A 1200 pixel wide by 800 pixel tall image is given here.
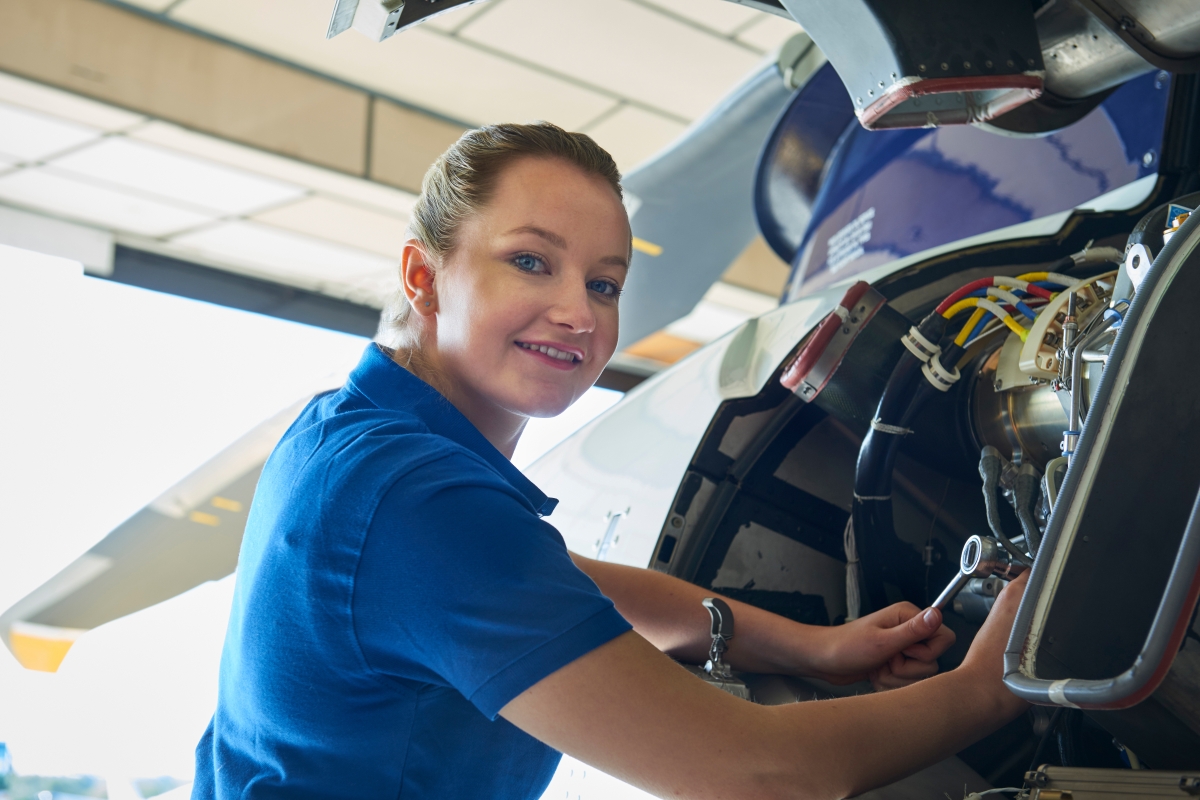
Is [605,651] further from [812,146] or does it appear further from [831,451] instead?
[812,146]

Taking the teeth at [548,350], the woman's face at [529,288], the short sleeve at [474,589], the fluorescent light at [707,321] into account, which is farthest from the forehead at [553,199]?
the fluorescent light at [707,321]

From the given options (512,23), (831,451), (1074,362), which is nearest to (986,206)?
(831,451)

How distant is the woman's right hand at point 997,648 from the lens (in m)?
0.96

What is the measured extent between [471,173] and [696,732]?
2.01 feet

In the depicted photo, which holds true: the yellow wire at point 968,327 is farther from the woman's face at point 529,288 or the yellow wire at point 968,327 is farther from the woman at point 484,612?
the woman's face at point 529,288

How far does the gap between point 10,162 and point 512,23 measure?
2768 mm

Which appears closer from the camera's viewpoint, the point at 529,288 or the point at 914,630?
the point at 529,288

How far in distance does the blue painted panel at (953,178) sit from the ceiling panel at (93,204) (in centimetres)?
460

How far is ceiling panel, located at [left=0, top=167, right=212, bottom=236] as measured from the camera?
222 inches

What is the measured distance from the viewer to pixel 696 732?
783mm

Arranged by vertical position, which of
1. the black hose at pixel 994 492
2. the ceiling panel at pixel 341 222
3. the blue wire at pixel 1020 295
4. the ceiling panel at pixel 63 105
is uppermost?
the blue wire at pixel 1020 295

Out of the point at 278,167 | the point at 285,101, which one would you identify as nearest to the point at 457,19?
the point at 285,101

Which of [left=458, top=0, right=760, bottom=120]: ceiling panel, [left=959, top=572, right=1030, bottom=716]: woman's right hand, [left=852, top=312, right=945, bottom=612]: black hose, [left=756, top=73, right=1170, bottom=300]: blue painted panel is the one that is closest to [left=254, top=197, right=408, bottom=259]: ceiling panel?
[left=458, top=0, right=760, bottom=120]: ceiling panel

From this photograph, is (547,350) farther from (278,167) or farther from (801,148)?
(278,167)
